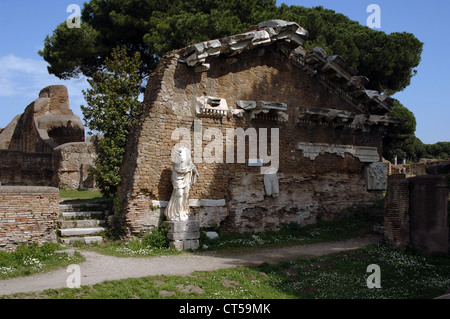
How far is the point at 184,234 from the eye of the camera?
11102mm

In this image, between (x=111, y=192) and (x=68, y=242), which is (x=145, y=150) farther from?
(x=68, y=242)

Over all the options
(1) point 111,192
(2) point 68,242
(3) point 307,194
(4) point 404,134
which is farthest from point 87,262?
(4) point 404,134

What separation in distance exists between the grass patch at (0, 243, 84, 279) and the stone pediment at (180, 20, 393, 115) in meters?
5.74

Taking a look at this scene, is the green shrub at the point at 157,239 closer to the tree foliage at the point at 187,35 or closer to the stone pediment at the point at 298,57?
the stone pediment at the point at 298,57

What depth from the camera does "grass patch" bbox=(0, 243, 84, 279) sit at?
833cm

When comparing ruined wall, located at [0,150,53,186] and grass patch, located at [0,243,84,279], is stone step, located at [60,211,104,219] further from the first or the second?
ruined wall, located at [0,150,53,186]

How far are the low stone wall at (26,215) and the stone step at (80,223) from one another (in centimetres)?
116

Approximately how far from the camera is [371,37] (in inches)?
960

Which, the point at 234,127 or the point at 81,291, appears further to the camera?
the point at 234,127

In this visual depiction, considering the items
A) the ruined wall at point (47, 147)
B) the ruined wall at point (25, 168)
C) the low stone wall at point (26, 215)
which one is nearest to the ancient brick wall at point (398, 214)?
the low stone wall at point (26, 215)

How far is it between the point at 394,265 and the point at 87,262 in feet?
21.7

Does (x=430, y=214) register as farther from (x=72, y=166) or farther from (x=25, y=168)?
(x=25, y=168)

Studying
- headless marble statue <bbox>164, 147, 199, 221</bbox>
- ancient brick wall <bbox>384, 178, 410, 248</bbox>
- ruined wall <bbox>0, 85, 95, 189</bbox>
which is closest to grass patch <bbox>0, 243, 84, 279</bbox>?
headless marble statue <bbox>164, 147, 199, 221</bbox>

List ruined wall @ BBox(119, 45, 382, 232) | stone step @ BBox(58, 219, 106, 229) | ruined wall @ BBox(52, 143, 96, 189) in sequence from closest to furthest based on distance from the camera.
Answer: stone step @ BBox(58, 219, 106, 229), ruined wall @ BBox(119, 45, 382, 232), ruined wall @ BBox(52, 143, 96, 189)
